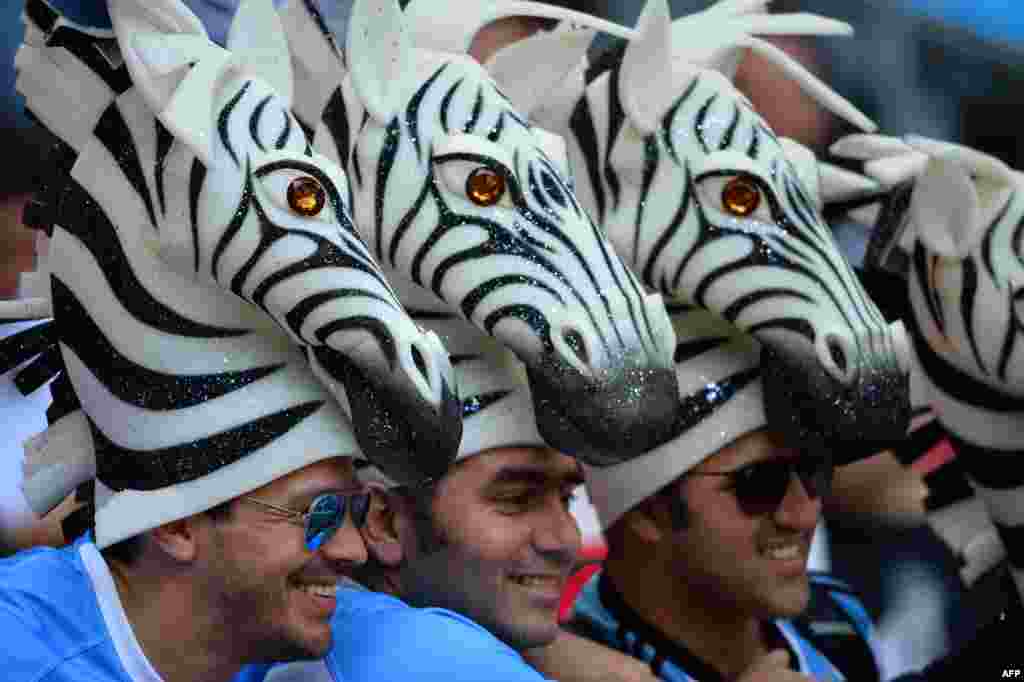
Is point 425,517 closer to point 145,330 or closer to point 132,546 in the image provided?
point 132,546

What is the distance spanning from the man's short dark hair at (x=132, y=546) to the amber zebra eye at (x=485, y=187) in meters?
0.43

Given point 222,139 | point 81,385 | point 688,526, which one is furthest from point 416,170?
point 688,526

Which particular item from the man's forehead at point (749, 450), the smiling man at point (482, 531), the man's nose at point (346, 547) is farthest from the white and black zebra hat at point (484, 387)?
the man's forehead at point (749, 450)

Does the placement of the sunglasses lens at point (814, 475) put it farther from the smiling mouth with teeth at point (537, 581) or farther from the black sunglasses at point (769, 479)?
the smiling mouth with teeth at point (537, 581)

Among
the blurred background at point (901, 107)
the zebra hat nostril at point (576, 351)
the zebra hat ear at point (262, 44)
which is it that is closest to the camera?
the zebra hat ear at point (262, 44)

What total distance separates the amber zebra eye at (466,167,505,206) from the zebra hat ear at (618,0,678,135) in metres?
0.32

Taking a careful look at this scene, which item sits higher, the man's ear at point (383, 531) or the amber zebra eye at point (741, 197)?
the amber zebra eye at point (741, 197)

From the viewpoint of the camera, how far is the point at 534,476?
2588 millimetres

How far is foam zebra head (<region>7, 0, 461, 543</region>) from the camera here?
216 centimetres

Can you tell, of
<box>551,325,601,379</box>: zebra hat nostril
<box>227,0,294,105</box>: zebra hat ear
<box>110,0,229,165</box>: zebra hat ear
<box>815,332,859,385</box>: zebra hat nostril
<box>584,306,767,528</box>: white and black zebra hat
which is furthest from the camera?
<box>584,306,767,528</box>: white and black zebra hat

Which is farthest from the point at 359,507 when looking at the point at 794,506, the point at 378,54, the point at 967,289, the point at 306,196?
the point at 967,289

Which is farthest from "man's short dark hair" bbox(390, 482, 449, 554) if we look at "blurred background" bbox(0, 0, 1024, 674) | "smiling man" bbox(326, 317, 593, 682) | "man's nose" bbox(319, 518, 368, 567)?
"blurred background" bbox(0, 0, 1024, 674)

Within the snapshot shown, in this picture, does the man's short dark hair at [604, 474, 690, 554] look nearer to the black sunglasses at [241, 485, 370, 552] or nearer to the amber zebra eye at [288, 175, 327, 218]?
the black sunglasses at [241, 485, 370, 552]

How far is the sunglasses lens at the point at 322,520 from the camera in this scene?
7.52 feet
